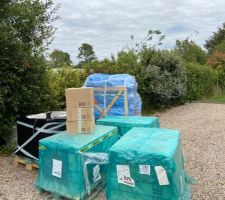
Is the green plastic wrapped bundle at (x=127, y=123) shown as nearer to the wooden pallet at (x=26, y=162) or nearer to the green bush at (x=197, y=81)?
the wooden pallet at (x=26, y=162)

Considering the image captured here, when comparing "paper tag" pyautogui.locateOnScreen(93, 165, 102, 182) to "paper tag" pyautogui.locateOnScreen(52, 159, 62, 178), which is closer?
"paper tag" pyautogui.locateOnScreen(52, 159, 62, 178)

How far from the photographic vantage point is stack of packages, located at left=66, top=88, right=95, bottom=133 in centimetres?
380

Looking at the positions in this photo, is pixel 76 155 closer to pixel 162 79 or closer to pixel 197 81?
pixel 162 79

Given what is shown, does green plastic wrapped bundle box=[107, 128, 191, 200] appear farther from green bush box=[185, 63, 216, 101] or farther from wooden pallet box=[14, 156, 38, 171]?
green bush box=[185, 63, 216, 101]

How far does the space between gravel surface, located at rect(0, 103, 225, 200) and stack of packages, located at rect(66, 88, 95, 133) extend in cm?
94

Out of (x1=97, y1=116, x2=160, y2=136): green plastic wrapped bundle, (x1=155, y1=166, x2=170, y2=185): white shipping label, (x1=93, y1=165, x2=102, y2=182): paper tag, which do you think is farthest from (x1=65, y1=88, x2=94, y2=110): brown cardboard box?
(x1=155, y1=166, x2=170, y2=185): white shipping label

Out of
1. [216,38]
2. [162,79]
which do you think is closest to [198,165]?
[162,79]

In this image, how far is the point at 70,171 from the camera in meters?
3.25

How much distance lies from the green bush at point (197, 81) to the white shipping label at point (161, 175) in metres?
10.2

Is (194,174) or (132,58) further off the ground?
(132,58)

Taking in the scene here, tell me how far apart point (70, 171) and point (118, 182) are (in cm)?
60

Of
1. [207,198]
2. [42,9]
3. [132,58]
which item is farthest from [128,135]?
[132,58]

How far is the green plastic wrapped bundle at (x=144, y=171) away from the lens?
9.17ft

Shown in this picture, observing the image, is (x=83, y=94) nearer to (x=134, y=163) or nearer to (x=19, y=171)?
(x=134, y=163)
